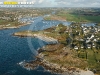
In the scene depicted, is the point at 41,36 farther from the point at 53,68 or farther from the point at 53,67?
the point at 53,68

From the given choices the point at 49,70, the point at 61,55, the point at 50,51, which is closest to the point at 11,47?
the point at 50,51

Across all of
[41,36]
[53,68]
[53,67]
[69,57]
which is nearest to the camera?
[53,68]

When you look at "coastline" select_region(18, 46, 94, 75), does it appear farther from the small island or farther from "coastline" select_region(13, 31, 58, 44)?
"coastline" select_region(13, 31, 58, 44)

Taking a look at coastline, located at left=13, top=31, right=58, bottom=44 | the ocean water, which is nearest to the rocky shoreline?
the ocean water

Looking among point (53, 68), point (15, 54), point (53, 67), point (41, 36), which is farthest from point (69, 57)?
point (41, 36)

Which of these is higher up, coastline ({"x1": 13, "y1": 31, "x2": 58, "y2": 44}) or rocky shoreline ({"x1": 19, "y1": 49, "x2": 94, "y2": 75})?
coastline ({"x1": 13, "y1": 31, "x2": 58, "y2": 44})

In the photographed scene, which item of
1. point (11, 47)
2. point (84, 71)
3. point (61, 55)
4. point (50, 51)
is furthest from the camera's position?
point (11, 47)

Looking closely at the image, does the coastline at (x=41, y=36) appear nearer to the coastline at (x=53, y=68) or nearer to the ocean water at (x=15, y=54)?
the ocean water at (x=15, y=54)

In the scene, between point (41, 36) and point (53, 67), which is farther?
point (41, 36)

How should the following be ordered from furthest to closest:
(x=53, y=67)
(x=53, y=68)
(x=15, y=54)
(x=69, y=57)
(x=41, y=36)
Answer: (x=41, y=36), (x=15, y=54), (x=69, y=57), (x=53, y=67), (x=53, y=68)

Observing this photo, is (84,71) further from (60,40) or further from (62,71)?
(60,40)

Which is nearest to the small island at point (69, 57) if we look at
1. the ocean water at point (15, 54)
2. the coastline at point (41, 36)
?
the ocean water at point (15, 54)
